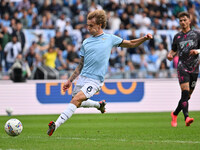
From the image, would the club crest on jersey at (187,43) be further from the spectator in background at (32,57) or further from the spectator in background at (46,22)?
the spectator in background at (46,22)

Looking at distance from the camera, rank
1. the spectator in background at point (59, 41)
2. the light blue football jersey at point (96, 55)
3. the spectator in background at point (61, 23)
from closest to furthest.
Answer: the light blue football jersey at point (96, 55) → the spectator in background at point (59, 41) → the spectator in background at point (61, 23)

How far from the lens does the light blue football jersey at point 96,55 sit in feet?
26.9

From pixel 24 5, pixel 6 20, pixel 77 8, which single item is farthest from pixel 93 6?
pixel 6 20

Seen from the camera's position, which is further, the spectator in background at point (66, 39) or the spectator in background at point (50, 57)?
the spectator in background at point (66, 39)

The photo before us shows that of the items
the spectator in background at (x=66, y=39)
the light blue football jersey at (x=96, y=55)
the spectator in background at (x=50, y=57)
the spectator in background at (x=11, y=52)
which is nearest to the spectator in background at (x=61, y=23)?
the spectator in background at (x=66, y=39)

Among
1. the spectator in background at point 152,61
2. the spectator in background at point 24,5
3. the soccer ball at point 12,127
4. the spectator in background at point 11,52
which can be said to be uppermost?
the spectator in background at point 24,5

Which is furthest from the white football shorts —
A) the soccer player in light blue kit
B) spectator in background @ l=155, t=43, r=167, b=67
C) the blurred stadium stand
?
spectator in background @ l=155, t=43, r=167, b=67

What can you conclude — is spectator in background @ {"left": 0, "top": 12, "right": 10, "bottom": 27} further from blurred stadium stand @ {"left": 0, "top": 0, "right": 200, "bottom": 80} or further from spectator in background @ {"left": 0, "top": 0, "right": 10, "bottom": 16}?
spectator in background @ {"left": 0, "top": 0, "right": 10, "bottom": 16}

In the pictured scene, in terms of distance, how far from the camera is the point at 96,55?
820cm

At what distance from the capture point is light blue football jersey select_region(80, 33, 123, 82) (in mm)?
8195

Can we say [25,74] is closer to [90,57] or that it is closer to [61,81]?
[61,81]

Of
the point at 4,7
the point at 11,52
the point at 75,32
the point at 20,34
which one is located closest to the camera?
the point at 11,52

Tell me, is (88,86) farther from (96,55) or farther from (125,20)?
(125,20)

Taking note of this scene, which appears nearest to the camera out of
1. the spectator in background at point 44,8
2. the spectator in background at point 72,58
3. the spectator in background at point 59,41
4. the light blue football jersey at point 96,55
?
the light blue football jersey at point 96,55
